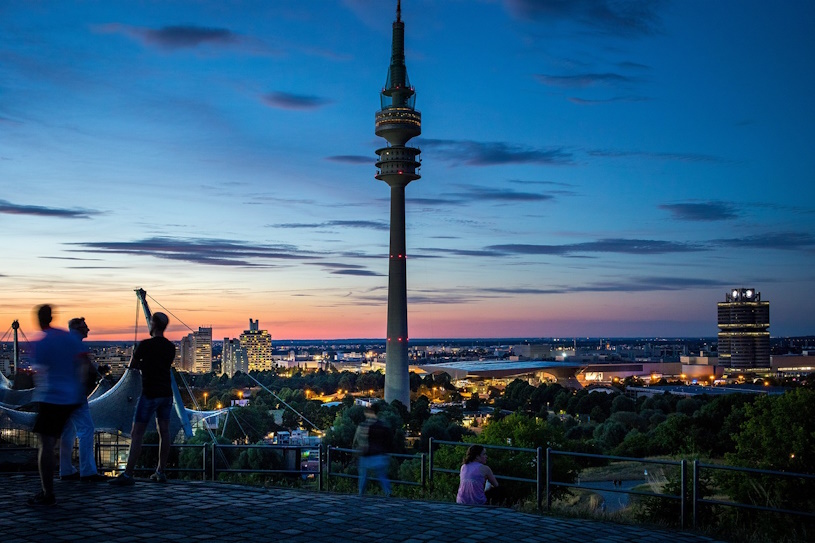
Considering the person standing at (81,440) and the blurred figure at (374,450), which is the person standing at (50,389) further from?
the blurred figure at (374,450)

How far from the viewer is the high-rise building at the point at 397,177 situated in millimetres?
89312

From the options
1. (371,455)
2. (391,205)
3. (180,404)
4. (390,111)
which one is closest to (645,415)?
(391,205)

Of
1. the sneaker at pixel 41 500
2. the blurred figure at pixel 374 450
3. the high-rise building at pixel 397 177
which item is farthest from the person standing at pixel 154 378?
the high-rise building at pixel 397 177

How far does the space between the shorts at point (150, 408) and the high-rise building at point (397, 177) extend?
78657 mm

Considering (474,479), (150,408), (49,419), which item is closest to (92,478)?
(150,408)

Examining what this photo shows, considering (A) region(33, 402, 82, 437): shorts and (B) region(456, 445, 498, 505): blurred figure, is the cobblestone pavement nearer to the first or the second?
(B) region(456, 445, 498, 505): blurred figure

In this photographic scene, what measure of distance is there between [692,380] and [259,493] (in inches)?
6715

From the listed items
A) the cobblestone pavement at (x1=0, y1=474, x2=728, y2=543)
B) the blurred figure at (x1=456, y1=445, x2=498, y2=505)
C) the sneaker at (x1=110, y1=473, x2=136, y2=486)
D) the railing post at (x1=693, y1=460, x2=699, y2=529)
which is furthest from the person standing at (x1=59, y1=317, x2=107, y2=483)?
the railing post at (x1=693, y1=460, x2=699, y2=529)

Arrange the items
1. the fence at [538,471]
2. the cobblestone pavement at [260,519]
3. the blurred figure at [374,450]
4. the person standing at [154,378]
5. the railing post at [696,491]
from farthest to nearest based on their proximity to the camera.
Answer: the blurred figure at [374,450]
the person standing at [154,378]
the railing post at [696,491]
the fence at [538,471]
the cobblestone pavement at [260,519]

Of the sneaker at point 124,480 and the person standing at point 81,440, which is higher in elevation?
the person standing at point 81,440

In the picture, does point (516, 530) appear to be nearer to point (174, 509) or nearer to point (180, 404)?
point (174, 509)

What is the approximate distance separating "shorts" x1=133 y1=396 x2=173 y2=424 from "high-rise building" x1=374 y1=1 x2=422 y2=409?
258 feet

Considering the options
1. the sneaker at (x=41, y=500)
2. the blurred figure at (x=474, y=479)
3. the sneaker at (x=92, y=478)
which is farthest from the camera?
the blurred figure at (x=474, y=479)

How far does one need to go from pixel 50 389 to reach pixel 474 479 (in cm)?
534
